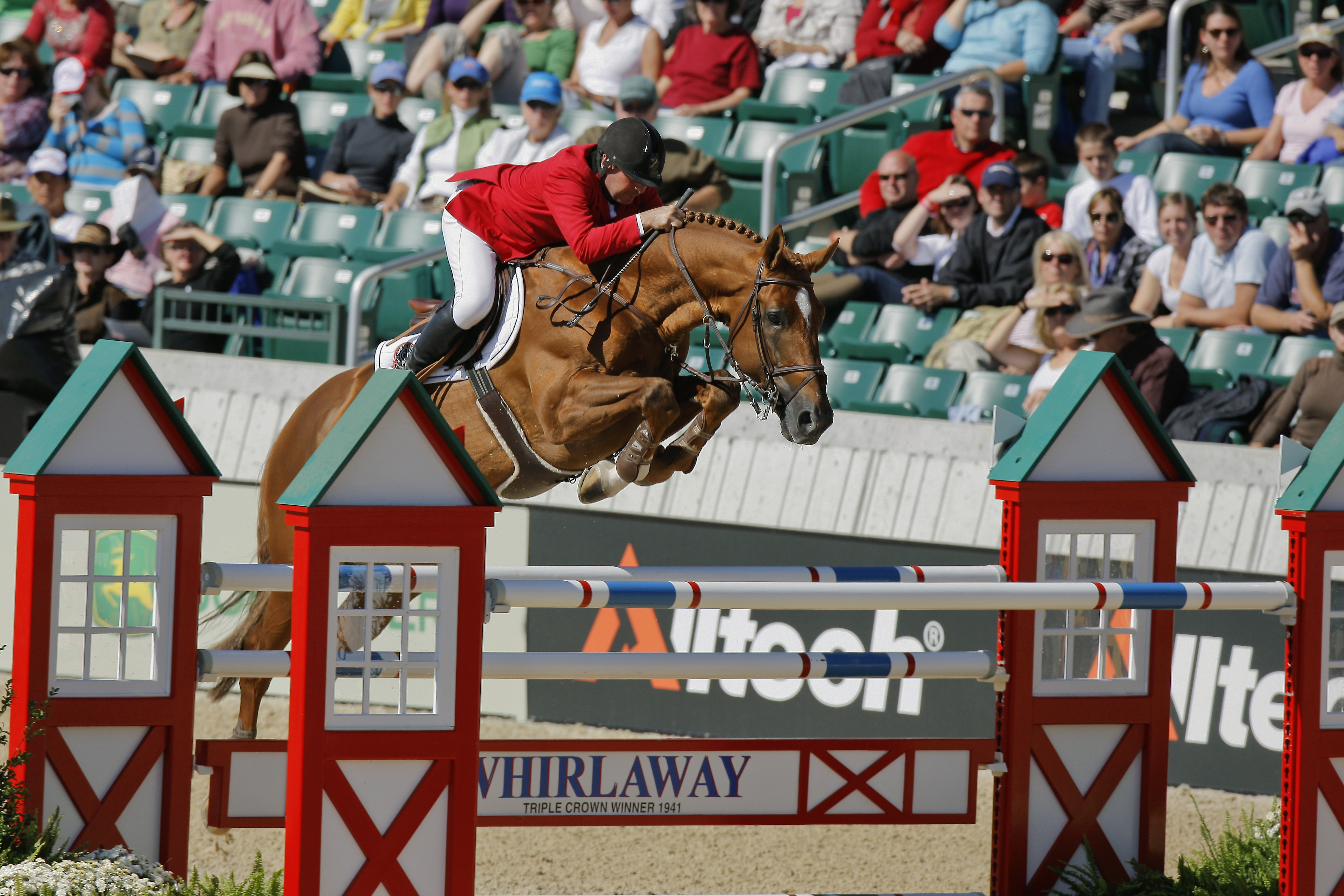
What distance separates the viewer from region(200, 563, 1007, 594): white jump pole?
3.49 metres

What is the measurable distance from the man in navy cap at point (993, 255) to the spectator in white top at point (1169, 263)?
1.62ft

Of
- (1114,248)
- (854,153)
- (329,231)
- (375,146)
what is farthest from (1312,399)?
(375,146)

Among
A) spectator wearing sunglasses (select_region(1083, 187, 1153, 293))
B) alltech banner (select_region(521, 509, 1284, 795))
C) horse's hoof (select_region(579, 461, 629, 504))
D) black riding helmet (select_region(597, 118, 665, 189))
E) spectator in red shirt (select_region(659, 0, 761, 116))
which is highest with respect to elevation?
spectator in red shirt (select_region(659, 0, 761, 116))

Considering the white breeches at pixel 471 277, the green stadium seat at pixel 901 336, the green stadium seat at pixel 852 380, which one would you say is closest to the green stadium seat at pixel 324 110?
the green stadium seat at pixel 901 336

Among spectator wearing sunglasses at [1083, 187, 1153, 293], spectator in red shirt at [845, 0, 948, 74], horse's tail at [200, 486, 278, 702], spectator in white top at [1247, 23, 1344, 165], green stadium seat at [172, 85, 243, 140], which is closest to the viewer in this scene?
horse's tail at [200, 486, 278, 702]

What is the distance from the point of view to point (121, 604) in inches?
133

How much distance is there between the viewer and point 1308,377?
638 centimetres

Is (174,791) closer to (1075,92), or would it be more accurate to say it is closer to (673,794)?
(673,794)

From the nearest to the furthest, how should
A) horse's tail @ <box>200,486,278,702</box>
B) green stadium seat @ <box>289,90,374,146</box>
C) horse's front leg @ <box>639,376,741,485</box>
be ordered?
horse's front leg @ <box>639,376,741,485</box>
horse's tail @ <box>200,486,278,702</box>
green stadium seat @ <box>289,90,374,146</box>

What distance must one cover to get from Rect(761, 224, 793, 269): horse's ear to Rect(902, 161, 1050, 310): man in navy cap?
10.4 feet

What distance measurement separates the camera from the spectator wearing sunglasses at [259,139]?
407 inches

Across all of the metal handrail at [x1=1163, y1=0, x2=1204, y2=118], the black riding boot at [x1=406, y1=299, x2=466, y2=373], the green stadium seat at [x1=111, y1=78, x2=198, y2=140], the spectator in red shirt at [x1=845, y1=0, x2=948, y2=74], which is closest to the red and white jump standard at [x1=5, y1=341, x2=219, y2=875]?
the black riding boot at [x1=406, y1=299, x2=466, y2=373]

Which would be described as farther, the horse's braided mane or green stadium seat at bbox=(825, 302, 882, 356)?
green stadium seat at bbox=(825, 302, 882, 356)

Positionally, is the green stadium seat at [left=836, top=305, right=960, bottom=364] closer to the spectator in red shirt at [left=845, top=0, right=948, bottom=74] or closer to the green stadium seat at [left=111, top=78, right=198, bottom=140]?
the spectator in red shirt at [left=845, top=0, right=948, bottom=74]
